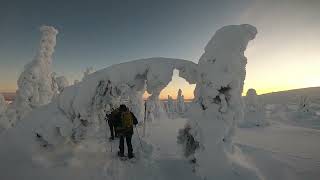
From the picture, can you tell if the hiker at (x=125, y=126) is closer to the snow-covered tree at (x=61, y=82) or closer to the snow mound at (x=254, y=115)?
the snow mound at (x=254, y=115)

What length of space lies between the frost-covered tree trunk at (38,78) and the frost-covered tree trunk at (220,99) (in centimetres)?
2248

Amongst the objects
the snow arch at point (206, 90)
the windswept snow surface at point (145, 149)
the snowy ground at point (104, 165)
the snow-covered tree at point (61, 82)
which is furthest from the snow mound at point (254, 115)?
the snow-covered tree at point (61, 82)

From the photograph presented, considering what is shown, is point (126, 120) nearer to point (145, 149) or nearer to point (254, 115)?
point (145, 149)

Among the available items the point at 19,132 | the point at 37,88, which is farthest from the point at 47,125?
the point at 37,88

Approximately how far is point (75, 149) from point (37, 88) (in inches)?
748

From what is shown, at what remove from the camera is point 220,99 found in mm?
8031

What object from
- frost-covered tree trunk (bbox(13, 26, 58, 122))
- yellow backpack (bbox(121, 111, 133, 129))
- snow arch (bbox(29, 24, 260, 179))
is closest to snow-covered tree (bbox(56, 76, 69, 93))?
frost-covered tree trunk (bbox(13, 26, 58, 122))

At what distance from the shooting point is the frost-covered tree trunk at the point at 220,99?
7.70 meters

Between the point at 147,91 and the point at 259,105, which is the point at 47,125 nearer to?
the point at 147,91

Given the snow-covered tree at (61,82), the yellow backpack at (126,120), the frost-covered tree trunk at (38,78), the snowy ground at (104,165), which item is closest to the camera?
A: the snowy ground at (104,165)

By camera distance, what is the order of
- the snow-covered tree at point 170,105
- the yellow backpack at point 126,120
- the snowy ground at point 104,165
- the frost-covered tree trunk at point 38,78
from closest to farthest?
the snowy ground at point 104,165
the yellow backpack at point 126,120
the frost-covered tree trunk at point 38,78
the snow-covered tree at point 170,105

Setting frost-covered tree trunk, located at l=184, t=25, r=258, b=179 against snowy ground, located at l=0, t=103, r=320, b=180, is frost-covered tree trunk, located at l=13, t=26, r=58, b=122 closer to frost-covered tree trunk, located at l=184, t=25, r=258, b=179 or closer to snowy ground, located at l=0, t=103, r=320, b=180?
snowy ground, located at l=0, t=103, r=320, b=180

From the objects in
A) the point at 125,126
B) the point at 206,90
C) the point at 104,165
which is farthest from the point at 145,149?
the point at 206,90

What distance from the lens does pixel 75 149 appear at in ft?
32.7
